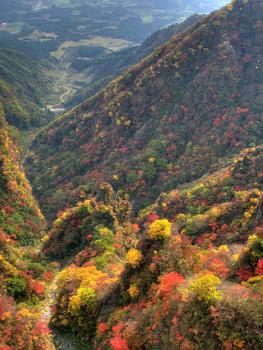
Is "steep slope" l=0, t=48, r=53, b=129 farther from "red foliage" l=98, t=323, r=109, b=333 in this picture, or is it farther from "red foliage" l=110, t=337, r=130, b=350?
"red foliage" l=110, t=337, r=130, b=350

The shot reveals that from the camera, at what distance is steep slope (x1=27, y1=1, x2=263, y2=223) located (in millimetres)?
85688

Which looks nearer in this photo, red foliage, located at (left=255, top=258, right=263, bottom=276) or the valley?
red foliage, located at (left=255, top=258, right=263, bottom=276)

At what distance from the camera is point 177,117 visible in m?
97.0

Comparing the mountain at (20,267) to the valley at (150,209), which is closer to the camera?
the valley at (150,209)

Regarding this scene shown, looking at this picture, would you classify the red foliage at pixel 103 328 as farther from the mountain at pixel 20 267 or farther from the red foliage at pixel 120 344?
the mountain at pixel 20 267

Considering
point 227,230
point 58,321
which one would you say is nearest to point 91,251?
point 58,321

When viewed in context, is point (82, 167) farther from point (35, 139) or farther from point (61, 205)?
point (35, 139)

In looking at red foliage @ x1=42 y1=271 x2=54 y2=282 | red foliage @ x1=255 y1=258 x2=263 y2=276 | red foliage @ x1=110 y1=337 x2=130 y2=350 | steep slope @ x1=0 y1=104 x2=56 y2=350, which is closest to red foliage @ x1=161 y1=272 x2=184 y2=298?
red foliage @ x1=110 y1=337 x2=130 y2=350

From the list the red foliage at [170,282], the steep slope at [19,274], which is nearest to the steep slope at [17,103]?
the steep slope at [19,274]

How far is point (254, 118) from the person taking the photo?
82688 mm

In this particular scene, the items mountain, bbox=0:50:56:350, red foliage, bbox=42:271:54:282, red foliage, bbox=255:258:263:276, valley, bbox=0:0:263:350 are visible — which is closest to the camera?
red foliage, bbox=255:258:263:276

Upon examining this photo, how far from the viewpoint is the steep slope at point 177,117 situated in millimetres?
85688

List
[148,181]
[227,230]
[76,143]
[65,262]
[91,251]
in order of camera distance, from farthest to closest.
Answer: [76,143]
[148,181]
[65,262]
[91,251]
[227,230]

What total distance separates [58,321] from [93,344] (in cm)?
801
